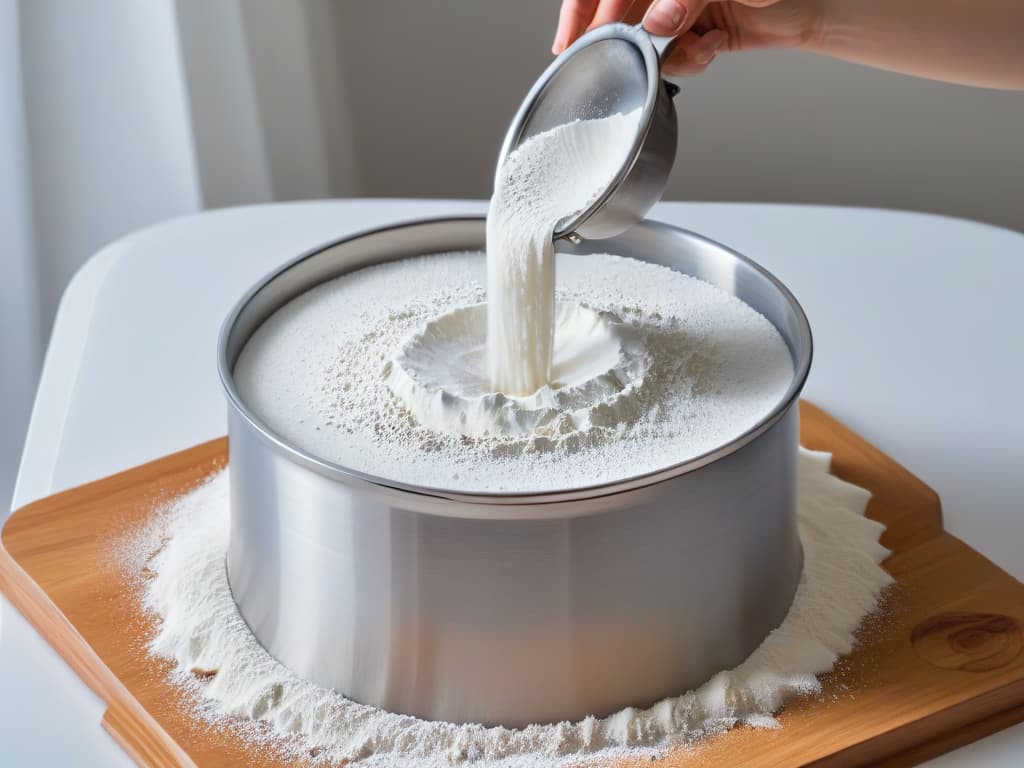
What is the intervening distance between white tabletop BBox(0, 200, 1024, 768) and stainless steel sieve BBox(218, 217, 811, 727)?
0.56 ft

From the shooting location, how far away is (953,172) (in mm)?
2334

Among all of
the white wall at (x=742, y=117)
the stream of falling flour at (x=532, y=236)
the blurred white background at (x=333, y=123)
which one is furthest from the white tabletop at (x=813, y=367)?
the white wall at (x=742, y=117)

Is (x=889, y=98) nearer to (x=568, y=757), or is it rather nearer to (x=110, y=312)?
(x=110, y=312)

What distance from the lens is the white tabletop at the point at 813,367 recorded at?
99 centimetres

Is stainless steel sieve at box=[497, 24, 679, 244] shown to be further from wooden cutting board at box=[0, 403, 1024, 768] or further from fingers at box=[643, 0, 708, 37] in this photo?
wooden cutting board at box=[0, 403, 1024, 768]

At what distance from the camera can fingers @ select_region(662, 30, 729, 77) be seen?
1.19 metres

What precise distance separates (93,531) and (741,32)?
78cm

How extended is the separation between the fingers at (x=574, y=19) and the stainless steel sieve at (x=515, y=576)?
45 cm

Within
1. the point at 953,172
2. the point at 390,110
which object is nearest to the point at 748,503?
the point at 953,172

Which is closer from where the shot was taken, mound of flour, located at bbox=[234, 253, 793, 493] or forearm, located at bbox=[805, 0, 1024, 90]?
mound of flour, located at bbox=[234, 253, 793, 493]

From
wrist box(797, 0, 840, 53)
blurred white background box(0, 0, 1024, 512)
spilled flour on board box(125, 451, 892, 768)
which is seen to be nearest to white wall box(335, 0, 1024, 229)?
blurred white background box(0, 0, 1024, 512)

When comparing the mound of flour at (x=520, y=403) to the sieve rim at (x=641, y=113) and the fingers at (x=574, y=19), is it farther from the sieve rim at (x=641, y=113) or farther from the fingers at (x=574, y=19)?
the fingers at (x=574, y=19)

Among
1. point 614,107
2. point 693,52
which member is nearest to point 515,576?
point 614,107

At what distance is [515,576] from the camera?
0.79 metres
